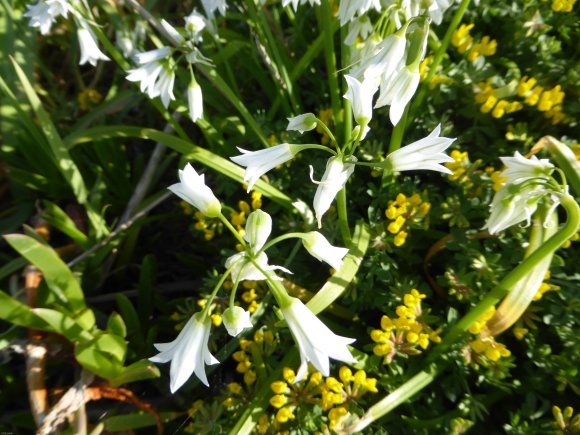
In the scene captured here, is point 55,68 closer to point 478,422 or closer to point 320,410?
point 320,410

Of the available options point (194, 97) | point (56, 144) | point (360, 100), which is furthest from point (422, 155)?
point (56, 144)

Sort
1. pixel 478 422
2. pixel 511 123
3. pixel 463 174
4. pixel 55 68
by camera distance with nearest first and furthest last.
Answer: pixel 478 422 < pixel 463 174 < pixel 511 123 < pixel 55 68

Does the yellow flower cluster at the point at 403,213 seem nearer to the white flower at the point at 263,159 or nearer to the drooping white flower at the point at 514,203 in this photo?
the drooping white flower at the point at 514,203

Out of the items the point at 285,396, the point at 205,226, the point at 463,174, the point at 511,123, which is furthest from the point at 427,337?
the point at 511,123

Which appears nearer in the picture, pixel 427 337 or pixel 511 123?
pixel 427 337

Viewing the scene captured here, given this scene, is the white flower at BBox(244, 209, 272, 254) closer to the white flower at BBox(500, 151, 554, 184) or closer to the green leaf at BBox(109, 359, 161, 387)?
the white flower at BBox(500, 151, 554, 184)

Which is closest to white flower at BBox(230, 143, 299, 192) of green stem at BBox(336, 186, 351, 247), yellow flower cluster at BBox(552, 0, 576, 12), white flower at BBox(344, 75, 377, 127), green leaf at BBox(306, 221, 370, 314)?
white flower at BBox(344, 75, 377, 127)
